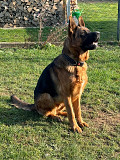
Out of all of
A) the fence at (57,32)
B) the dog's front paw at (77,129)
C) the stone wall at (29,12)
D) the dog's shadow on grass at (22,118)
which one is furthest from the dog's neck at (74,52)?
the stone wall at (29,12)

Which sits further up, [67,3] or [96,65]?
[67,3]

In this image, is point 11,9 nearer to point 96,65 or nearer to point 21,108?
point 96,65

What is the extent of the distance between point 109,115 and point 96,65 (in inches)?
111

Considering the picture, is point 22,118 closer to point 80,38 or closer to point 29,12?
point 80,38

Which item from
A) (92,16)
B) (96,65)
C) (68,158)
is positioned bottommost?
(68,158)

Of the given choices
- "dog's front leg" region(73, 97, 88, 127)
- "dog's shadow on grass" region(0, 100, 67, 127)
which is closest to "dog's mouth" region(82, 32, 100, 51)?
"dog's front leg" region(73, 97, 88, 127)

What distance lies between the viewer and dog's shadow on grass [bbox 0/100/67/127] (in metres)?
4.52

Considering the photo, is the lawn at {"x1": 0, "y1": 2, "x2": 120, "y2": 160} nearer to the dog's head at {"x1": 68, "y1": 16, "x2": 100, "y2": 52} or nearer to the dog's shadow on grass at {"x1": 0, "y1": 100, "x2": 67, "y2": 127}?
the dog's shadow on grass at {"x1": 0, "y1": 100, "x2": 67, "y2": 127}

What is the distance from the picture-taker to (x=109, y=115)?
4.88m

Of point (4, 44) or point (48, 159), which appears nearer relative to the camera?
point (48, 159)

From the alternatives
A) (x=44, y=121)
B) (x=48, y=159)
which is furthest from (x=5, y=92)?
(x=48, y=159)

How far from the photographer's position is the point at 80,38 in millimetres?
3975

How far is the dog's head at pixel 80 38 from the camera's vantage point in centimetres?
391

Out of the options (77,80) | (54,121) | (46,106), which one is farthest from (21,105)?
(77,80)
